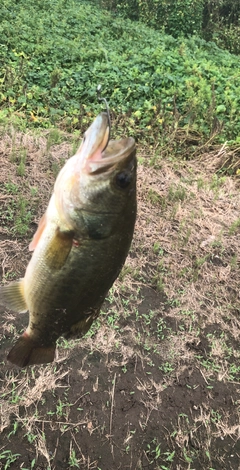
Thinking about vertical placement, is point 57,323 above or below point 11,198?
above

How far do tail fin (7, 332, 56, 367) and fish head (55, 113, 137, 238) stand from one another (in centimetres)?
54

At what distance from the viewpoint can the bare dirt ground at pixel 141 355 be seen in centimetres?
253

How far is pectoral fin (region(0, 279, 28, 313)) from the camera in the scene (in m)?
1.53

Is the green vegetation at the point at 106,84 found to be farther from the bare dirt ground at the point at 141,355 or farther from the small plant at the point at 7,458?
the small plant at the point at 7,458

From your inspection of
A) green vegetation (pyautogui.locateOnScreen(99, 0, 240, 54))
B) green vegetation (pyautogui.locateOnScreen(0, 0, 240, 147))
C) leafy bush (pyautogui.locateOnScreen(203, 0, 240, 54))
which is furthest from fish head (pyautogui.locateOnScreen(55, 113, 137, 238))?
leafy bush (pyautogui.locateOnScreen(203, 0, 240, 54))

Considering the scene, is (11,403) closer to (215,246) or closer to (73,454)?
(73,454)

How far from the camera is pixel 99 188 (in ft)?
4.39

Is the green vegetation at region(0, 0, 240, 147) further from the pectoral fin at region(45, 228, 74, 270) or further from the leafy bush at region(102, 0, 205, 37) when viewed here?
the leafy bush at region(102, 0, 205, 37)

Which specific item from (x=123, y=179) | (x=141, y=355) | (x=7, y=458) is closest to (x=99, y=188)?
(x=123, y=179)

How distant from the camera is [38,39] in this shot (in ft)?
23.7

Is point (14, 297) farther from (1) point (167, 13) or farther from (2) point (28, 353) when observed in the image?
(1) point (167, 13)

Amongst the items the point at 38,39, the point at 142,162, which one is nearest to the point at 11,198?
the point at 142,162

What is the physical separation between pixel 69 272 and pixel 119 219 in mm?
254

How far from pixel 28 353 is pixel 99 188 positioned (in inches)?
28.2
